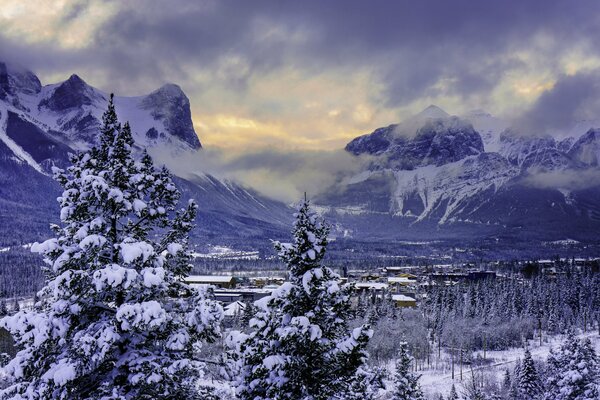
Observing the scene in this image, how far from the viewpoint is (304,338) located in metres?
15.3

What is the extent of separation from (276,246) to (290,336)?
3.52 m

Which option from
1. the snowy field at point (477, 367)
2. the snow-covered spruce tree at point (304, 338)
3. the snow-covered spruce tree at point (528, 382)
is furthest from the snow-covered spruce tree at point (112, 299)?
the snowy field at point (477, 367)

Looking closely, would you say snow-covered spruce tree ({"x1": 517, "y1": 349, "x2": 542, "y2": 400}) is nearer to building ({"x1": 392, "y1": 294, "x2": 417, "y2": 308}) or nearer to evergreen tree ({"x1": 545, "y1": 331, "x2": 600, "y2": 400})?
evergreen tree ({"x1": 545, "y1": 331, "x2": 600, "y2": 400})

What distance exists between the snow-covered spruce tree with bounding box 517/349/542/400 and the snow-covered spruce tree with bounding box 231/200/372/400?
55984mm

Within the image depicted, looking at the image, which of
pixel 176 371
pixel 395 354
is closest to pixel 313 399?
pixel 176 371

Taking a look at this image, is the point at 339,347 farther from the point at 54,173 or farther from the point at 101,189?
the point at 54,173

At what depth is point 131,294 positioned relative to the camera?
43.5ft

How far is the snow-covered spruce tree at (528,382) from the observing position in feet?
204

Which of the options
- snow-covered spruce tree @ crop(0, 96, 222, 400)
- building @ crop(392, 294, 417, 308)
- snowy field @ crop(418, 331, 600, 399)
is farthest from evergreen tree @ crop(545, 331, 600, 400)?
building @ crop(392, 294, 417, 308)

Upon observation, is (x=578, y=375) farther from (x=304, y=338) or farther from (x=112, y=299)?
(x=112, y=299)

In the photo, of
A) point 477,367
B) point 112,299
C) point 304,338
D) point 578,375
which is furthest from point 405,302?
point 112,299

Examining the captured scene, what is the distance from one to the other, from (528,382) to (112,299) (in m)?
65.2

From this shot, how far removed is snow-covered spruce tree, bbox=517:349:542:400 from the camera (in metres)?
62.2

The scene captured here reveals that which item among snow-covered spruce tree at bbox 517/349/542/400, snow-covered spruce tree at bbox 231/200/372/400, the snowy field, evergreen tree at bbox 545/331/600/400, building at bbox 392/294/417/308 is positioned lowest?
the snowy field
